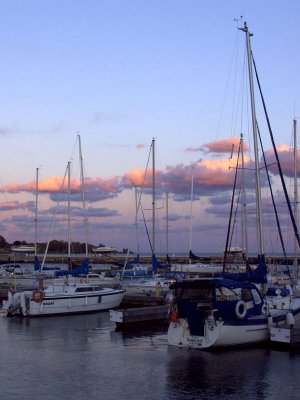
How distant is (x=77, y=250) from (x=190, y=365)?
172 metres

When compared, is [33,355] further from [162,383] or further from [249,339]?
[249,339]

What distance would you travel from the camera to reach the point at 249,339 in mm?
23484

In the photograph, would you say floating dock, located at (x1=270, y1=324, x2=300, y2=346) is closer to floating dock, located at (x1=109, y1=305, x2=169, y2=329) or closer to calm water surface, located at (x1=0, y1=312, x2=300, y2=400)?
calm water surface, located at (x1=0, y1=312, x2=300, y2=400)

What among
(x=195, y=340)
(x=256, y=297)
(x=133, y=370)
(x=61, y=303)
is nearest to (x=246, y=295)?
(x=256, y=297)

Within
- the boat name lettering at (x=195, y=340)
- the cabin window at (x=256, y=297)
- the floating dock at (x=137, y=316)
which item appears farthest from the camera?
the floating dock at (x=137, y=316)

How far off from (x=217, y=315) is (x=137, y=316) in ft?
26.1

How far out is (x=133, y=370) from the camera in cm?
1953

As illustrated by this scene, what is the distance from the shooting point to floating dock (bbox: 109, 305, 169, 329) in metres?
29.0

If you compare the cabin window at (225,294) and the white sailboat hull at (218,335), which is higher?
the cabin window at (225,294)

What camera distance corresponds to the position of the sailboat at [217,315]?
889 inches

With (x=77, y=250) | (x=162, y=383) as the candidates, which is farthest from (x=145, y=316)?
(x=77, y=250)

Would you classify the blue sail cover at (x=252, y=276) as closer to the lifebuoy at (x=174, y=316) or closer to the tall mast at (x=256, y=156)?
the tall mast at (x=256, y=156)

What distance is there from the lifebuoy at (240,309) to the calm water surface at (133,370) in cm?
140

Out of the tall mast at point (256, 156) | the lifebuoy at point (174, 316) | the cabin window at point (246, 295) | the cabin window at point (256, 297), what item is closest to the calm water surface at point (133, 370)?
the lifebuoy at point (174, 316)
